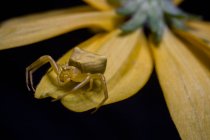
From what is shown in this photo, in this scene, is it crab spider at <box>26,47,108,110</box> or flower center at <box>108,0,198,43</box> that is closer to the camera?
crab spider at <box>26,47,108,110</box>

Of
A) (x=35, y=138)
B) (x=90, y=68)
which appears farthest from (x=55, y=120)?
(x=90, y=68)

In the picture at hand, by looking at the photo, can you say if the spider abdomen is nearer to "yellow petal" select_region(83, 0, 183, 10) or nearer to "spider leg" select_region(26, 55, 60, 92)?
"spider leg" select_region(26, 55, 60, 92)

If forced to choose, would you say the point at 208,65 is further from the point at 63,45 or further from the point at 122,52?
the point at 63,45

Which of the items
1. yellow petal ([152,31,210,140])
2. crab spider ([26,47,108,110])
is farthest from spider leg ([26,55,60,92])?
yellow petal ([152,31,210,140])

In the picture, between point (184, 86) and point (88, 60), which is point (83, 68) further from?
point (184, 86)

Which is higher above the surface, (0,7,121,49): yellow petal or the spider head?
(0,7,121,49): yellow petal

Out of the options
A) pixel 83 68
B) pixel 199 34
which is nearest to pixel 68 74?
pixel 83 68
